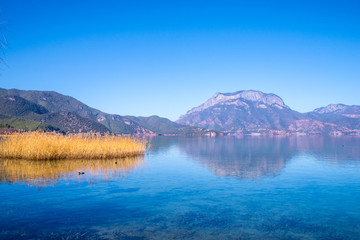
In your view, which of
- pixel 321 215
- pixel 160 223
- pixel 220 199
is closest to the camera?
pixel 160 223

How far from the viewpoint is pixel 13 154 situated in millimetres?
30109

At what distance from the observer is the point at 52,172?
23.1 m

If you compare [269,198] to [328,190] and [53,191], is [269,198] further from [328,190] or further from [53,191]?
[53,191]

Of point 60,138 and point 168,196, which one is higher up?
point 60,138

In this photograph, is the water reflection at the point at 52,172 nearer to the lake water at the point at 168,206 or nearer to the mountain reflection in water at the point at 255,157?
the lake water at the point at 168,206

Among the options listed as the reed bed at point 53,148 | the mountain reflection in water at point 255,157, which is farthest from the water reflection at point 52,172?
the mountain reflection in water at point 255,157

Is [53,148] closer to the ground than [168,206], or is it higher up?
higher up

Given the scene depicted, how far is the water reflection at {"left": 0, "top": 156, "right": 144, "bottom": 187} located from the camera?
785 inches

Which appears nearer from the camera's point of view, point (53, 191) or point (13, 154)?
point (53, 191)

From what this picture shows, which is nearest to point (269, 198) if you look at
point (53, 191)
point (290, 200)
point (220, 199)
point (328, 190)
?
point (290, 200)

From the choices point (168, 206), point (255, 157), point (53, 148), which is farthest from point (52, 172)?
point (255, 157)

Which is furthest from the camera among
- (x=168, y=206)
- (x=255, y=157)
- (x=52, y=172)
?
(x=255, y=157)

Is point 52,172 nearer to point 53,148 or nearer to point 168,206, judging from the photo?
point 53,148

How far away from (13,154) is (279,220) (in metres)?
28.3
